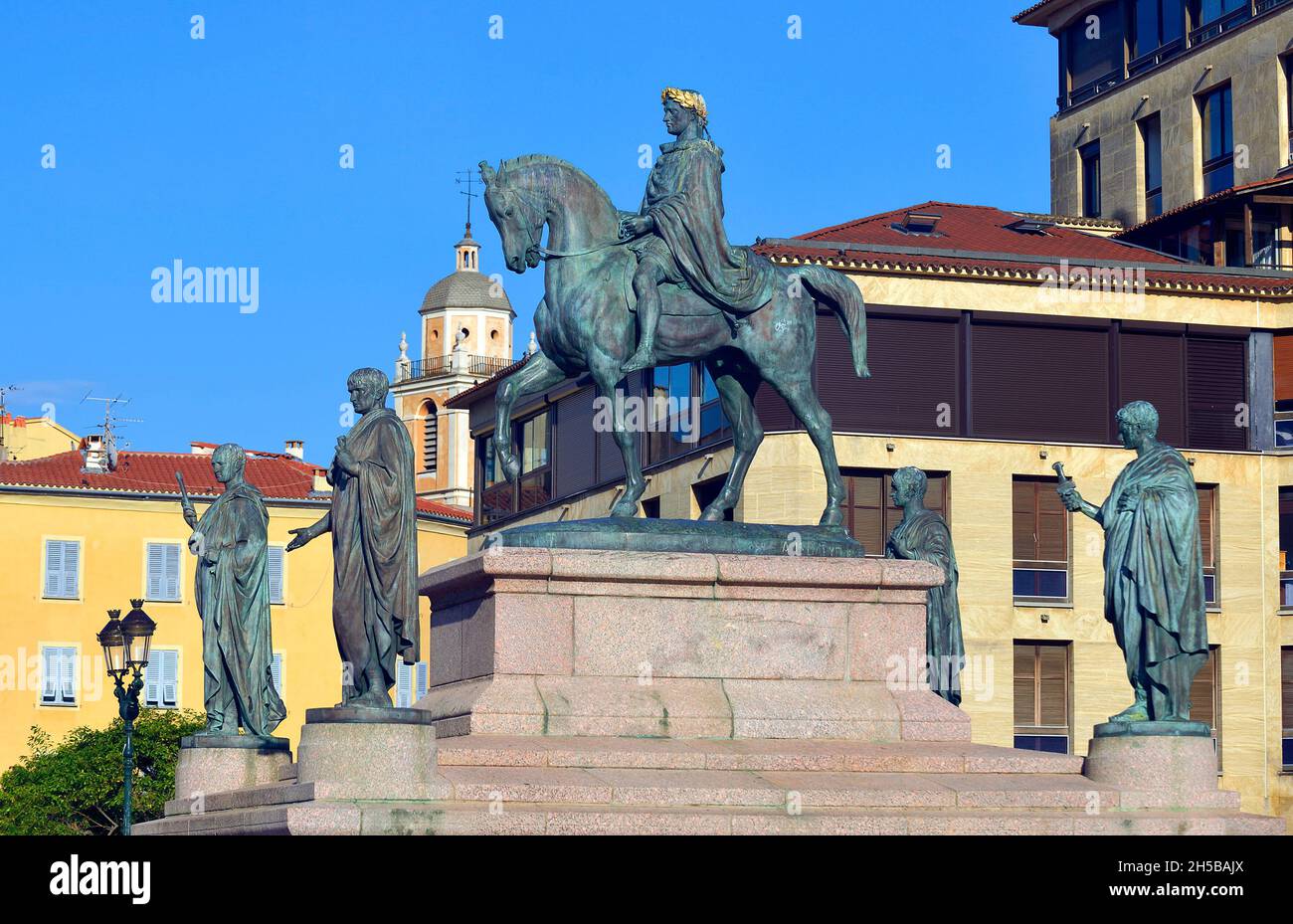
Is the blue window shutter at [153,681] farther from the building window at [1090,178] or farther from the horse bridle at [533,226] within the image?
the horse bridle at [533,226]

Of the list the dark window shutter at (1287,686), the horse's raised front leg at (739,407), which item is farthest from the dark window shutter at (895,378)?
the horse's raised front leg at (739,407)

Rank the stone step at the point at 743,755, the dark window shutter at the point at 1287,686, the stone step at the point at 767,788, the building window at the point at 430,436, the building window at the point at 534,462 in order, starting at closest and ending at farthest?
the stone step at the point at 767,788
the stone step at the point at 743,755
the dark window shutter at the point at 1287,686
the building window at the point at 534,462
the building window at the point at 430,436

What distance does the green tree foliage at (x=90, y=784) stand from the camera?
5912 cm

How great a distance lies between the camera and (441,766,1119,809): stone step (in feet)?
55.4

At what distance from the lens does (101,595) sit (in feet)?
245

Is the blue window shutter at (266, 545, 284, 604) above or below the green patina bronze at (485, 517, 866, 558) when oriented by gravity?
above

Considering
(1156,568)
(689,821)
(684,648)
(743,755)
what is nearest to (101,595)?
(684,648)

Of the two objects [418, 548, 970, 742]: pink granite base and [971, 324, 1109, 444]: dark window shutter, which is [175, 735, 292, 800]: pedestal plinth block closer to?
[418, 548, 970, 742]: pink granite base

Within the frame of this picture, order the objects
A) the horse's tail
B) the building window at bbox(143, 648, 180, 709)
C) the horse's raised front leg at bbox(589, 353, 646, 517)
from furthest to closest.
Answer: the building window at bbox(143, 648, 180, 709)
the horse's tail
the horse's raised front leg at bbox(589, 353, 646, 517)

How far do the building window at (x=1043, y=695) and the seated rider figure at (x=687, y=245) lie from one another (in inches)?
1260

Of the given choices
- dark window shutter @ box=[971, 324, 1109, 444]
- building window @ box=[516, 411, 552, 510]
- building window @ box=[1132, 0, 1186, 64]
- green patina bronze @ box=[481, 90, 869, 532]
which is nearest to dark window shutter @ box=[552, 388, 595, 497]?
building window @ box=[516, 411, 552, 510]

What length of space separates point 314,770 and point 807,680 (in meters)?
4.42

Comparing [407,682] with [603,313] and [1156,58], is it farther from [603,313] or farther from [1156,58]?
[603,313]

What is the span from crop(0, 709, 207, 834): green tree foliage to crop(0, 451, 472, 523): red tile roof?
13643mm
